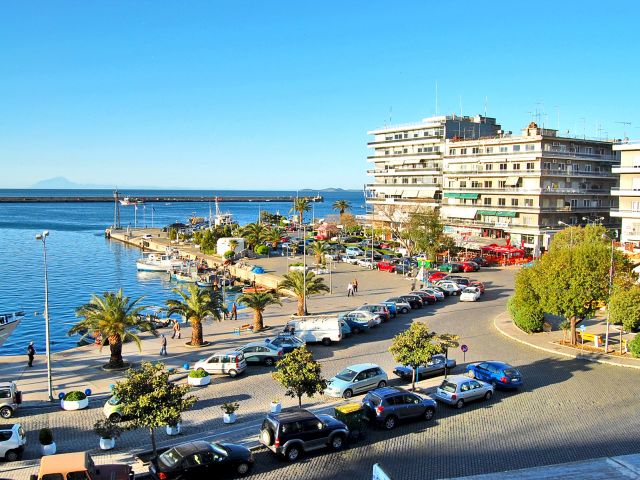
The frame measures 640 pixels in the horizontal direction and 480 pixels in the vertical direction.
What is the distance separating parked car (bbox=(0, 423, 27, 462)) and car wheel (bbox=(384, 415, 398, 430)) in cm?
1199

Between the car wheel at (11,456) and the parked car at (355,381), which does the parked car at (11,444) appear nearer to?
the car wheel at (11,456)

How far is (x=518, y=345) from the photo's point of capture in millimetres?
32625

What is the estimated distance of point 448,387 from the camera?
910 inches

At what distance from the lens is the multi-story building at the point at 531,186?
73.1m

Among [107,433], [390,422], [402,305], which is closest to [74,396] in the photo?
[107,433]

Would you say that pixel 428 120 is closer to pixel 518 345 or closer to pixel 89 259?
pixel 89 259

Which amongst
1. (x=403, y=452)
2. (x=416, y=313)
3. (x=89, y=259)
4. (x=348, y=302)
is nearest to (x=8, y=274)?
(x=89, y=259)

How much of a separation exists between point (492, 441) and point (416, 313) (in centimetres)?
2247

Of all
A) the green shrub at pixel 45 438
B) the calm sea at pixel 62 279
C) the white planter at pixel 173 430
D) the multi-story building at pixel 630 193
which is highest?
the multi-story building at pixel 630 193

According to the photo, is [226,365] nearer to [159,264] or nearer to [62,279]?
[62,279]

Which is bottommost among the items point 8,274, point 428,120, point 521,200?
point 8,274

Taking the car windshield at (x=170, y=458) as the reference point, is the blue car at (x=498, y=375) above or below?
below

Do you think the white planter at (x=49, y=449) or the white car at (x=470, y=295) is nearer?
the white planter at (x=49, y=449)

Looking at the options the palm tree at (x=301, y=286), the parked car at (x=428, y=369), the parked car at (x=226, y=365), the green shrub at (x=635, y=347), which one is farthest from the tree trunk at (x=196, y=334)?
the green shrub at (x=635, y=347)
